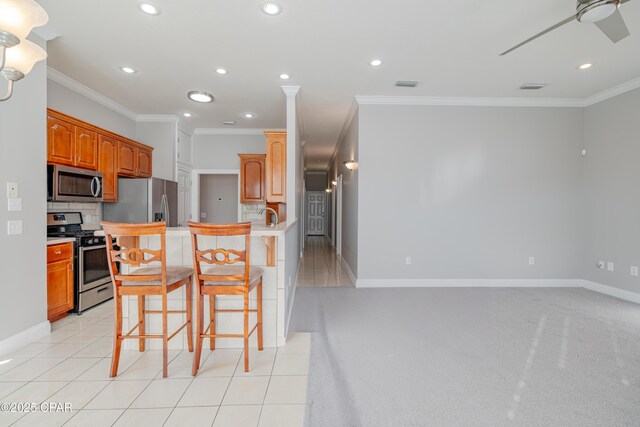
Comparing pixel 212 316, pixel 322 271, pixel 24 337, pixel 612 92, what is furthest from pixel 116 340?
pixel 612 92

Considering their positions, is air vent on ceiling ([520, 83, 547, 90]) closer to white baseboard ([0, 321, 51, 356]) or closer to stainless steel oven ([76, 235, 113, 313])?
stainless steel oven ([76, 235, 113, 313])

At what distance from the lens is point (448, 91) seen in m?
4.13

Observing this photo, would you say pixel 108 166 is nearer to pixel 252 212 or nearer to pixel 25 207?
pixel 25 207

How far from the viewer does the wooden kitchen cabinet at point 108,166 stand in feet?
12.8

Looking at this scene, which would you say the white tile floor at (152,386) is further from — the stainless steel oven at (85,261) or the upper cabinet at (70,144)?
the upper cabinet at (70,144)

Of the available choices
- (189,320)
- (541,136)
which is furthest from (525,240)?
(189,320)

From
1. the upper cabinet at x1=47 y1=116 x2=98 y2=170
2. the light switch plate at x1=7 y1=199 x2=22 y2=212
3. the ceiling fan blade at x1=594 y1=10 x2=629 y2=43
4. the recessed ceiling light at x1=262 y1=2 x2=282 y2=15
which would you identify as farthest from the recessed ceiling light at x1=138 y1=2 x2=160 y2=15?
the ceiling fan blade at x1=594 y1=10 x2=629 y2=43

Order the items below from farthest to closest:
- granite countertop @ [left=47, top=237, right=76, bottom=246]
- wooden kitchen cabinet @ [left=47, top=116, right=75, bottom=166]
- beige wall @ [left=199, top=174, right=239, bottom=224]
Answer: beige wall @ [left=199, top=174, right=239, bottom=224] < wooden kitchen cabinet @ [left=47, top=116, right=75, bottom=166] < granite countertop @ [left=47, top=237, right=76, bottom=246]

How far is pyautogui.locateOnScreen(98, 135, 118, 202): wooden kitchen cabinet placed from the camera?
3887 millimetres

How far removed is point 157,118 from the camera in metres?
5.24

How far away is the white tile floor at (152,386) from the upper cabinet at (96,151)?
2.06 meters

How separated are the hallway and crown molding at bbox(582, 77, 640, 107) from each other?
14.9ft

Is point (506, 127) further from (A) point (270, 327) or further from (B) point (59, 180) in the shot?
(B) point (59, 180)

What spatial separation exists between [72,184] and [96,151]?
1.97 ft
